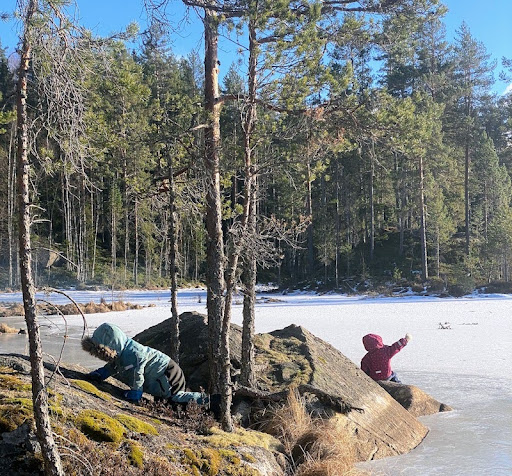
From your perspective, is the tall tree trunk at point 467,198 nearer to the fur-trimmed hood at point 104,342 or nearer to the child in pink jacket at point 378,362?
the child in pink jacket at point 378,362

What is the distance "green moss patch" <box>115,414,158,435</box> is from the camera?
4.70 metres

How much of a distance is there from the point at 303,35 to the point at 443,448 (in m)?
5.89

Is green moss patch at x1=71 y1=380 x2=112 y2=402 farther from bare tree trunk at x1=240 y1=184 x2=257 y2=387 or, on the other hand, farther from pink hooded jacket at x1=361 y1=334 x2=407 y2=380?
pink hooded jacket at x1=361 y1=334 x2=407 y2=380

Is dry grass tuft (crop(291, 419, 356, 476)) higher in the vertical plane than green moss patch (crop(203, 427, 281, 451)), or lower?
lower

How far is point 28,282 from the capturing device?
3471 mm

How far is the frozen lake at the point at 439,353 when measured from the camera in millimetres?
7145

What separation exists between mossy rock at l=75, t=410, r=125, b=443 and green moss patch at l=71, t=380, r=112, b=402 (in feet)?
2.28

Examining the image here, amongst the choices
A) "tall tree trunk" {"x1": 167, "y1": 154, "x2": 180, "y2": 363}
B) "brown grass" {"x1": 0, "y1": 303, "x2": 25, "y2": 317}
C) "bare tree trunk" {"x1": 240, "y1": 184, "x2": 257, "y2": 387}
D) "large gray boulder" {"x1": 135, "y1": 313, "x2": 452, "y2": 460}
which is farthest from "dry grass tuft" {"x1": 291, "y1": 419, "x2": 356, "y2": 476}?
"brown grass" {"x1": 0, "y1": 303, "x2": 25, "y2": 317}

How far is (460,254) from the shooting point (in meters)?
45.9

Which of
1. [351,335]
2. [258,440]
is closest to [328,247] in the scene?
[351,335]

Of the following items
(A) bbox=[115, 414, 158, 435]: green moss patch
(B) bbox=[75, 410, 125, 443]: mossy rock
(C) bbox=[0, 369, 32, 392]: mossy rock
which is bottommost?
(A) bbox=[115, 414, 158, 435]: green moss patch

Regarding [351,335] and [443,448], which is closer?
[443,448]

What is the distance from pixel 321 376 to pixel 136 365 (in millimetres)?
3834

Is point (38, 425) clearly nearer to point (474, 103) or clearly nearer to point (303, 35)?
point (303, 35)
